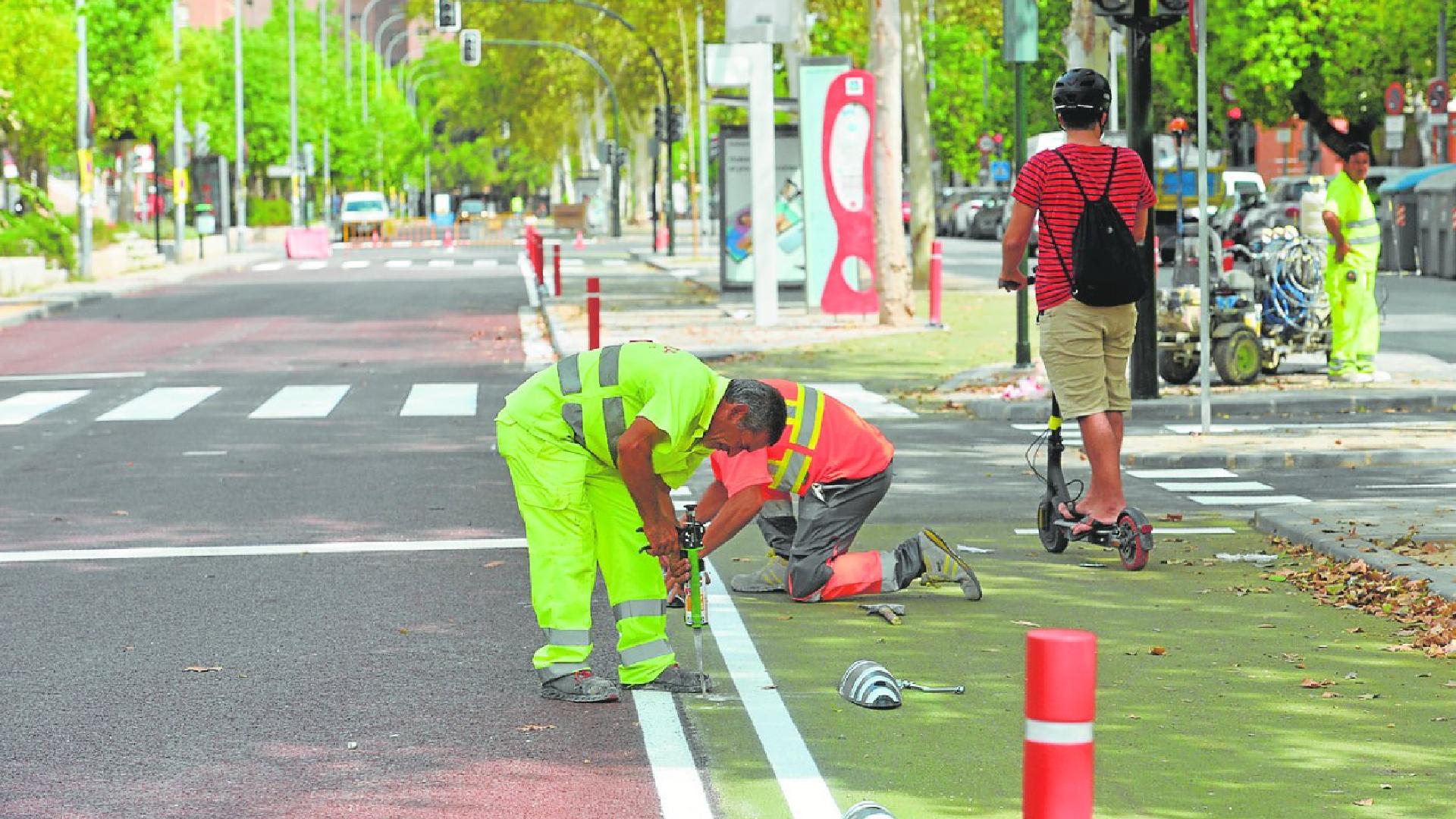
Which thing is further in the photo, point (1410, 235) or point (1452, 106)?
point (1452, 106)

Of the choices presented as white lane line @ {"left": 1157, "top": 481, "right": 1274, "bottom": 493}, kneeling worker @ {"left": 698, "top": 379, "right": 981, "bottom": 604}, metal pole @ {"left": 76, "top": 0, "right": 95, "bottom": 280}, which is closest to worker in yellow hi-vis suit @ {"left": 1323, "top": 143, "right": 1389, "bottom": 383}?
white lane line @ {"left": 1157, "top": 481, "right": 1274, "bottom": 493}

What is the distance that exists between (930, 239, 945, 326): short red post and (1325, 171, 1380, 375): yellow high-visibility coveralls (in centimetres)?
739

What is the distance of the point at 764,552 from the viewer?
11172mm

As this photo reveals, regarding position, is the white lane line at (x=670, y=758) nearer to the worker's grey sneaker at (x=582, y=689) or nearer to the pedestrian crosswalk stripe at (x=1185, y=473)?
the worker's grey sneaker at (x=582, y=689)

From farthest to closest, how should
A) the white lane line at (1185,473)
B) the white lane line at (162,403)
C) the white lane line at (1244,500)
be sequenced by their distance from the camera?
the white lane line at (162,403) → the white lane line at (1185,473) → the white lane line at (1244,500)

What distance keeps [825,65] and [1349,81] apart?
37.5 m

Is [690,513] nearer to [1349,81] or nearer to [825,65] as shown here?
[825,65]

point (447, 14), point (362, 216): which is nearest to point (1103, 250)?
point (447, 14)

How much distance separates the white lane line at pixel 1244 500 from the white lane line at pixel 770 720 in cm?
375

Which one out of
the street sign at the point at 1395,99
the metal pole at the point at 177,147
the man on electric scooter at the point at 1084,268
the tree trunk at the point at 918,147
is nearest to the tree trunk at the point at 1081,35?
the man on electric scooter at the point at 1084,268

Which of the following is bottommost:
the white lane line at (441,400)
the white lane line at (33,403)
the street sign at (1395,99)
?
the white lane line at (441,400)

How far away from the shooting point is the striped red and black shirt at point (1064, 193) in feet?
33.8

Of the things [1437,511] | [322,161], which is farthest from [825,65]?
[322,161]

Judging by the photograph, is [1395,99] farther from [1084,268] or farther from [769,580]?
[769,580]
